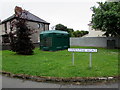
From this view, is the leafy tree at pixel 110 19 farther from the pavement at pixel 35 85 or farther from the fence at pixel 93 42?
the pavement at pixel 35 85

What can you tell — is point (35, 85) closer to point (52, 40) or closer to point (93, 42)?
point (52, 40)

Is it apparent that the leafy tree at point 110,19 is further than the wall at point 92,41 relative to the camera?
No

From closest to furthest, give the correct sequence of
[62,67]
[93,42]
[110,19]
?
[62,67] < [110,19] < [93,42]

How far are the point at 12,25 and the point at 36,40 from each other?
49.6 feet

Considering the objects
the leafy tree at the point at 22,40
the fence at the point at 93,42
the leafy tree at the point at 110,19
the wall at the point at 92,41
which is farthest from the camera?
the wall at the point at 92,41

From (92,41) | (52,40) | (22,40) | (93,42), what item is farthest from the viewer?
(92,41)

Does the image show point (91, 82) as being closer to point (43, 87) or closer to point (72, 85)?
point (72, 85)

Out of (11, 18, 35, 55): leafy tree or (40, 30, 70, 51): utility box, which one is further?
(40, 30, 70, 51): utility box

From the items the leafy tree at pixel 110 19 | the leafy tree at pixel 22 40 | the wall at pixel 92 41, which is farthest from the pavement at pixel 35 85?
the wall at pixel 92 41

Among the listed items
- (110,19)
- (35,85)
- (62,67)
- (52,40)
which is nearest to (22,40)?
(52,40)

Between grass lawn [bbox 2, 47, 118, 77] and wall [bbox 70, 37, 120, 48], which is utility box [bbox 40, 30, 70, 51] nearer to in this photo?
grass lawn [bbox 2, 47, 118, 77]

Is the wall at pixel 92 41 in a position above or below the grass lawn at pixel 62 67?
above

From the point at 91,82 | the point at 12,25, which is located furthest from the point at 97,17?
the point at 91,82

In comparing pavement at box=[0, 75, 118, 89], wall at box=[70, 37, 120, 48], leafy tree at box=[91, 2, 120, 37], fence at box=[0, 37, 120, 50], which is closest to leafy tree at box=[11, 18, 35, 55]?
pavement at box=[0, 75, 118, 89]
